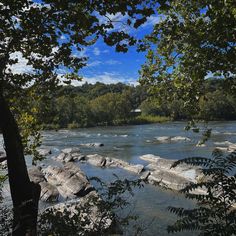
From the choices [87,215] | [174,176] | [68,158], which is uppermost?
[87,215]

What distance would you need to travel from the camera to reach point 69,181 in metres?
19.0

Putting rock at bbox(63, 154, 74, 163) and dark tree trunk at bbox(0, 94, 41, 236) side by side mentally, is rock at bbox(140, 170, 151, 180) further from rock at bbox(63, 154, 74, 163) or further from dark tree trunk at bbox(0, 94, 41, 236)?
dark tree trunk at bbox(0, 94, 41, 236)

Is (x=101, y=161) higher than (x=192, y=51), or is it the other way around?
(x=192, y=51)

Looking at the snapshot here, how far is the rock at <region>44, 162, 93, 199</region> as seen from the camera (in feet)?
58.0

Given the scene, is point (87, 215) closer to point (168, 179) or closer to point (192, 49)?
point (192, 49)

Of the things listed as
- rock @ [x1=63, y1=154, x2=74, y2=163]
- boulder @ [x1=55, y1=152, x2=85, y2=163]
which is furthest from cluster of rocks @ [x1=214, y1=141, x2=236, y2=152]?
rock @ [x1=63, y1=154, x2=74, y2=163]

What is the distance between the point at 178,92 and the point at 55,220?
198 inches

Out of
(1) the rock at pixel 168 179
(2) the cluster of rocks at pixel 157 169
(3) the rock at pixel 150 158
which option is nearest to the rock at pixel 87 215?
(2) the cluster of rocks at pixel 157 169

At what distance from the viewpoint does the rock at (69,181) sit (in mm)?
17672

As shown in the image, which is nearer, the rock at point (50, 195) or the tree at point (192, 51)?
the tree at point (192, 51)

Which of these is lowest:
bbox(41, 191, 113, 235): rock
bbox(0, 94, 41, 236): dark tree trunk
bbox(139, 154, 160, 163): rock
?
bbox(139, 154, 160, 163): rock

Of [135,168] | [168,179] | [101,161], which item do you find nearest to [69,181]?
[168,179]

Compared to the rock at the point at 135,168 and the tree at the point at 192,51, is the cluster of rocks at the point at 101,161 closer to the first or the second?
the rock at the point at 135,168

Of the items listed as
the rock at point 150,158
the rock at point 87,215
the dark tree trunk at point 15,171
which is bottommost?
the rock at point 150,158
